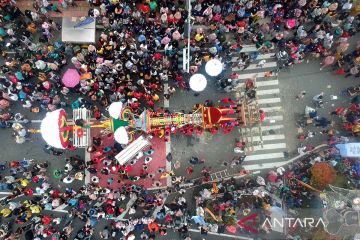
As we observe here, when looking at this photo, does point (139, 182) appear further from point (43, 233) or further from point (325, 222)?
point (325, 222)

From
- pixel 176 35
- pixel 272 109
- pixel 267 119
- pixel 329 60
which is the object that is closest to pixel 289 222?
pixel 267 119

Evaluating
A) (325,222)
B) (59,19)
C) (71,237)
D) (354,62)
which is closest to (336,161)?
(325,222)

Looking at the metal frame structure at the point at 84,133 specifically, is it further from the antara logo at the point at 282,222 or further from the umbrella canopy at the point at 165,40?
the antara logo at the point at 282,222

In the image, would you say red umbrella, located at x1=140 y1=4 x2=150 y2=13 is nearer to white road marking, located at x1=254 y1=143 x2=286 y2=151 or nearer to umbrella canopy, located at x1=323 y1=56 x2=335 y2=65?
white road marking, located at x1=254 y1=143 x2=286 y2=151

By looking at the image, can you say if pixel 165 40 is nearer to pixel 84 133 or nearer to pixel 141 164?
pixel 84 133

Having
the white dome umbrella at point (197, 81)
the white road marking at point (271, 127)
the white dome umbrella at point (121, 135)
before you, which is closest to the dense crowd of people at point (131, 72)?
the white dome umbrella at point (197, 81)

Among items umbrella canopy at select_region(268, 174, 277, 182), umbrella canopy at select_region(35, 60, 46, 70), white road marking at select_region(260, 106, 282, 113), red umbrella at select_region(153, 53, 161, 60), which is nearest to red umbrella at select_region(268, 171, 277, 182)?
umbrella canopy at select_region(268, 174, 277, 182)
